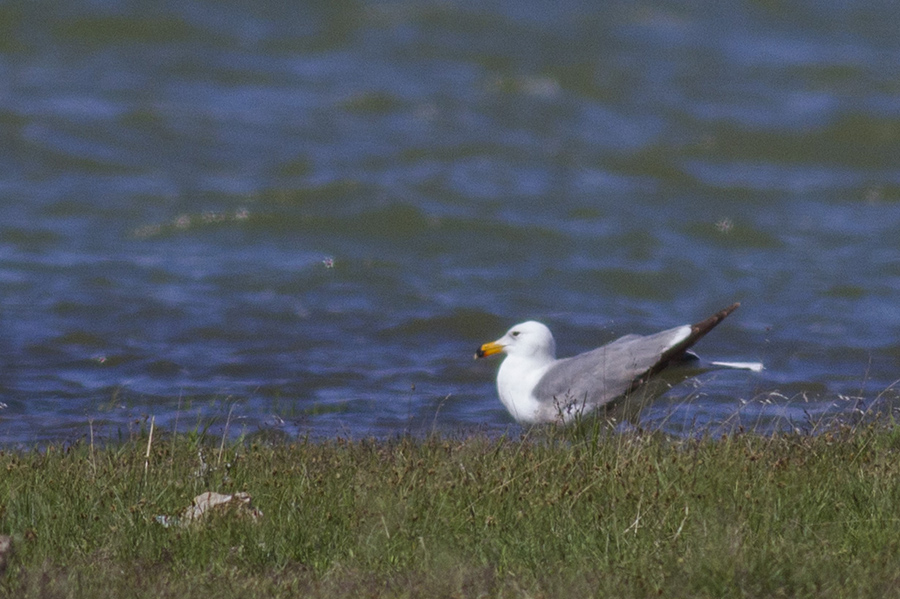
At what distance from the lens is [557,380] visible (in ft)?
25.1

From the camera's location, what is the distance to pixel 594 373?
751cm

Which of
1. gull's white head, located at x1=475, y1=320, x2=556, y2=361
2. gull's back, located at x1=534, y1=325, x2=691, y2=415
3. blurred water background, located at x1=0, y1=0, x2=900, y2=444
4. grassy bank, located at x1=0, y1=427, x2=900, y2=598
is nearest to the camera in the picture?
grassy bank, located at x1=0, y1=427, x2=900, y2=598

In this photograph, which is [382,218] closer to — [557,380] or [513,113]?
[513,113]

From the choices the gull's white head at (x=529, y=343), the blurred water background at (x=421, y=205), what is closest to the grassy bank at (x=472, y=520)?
the blurred water background at (x=421, y=205)

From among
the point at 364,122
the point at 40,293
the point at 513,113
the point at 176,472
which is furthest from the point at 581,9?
the point at 176,472

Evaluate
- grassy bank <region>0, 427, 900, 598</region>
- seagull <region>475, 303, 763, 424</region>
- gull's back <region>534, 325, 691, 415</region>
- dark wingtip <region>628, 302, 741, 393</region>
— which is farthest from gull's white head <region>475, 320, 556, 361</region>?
grassy bank <region>0, 427, 900, 598</region>

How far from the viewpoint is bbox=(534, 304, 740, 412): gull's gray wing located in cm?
A: 743

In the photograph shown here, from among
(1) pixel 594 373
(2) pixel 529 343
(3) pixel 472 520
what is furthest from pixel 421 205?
(3) pixel 472 520

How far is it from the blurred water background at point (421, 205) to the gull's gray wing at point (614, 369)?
368mm

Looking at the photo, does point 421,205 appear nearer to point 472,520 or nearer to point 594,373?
point 594,373

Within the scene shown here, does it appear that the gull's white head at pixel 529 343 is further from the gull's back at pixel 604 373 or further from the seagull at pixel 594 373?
the gull's back at pixel 604 373

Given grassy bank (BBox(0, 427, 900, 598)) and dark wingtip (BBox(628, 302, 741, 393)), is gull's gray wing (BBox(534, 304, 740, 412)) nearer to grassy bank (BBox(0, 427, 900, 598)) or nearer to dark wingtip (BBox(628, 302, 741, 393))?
dark wingtip (BBox(628, 302, 741, 393))

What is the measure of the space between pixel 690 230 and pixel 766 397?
788cm

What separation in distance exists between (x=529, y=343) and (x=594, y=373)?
777 millimetres
